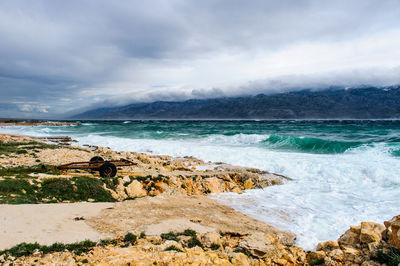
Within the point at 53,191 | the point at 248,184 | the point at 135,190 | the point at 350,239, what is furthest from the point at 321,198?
the point at 53,191

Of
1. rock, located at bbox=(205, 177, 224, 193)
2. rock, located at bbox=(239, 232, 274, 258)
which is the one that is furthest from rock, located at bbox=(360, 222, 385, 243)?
rock, located at bbox=(205, 177, 224, 193)

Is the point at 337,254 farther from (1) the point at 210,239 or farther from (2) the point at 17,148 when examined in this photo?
(2) the point at 17,148

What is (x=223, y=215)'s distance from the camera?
8156mm

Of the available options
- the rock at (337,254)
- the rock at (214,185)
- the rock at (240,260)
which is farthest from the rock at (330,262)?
the rock at (214,185)

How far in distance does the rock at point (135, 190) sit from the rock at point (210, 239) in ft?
15.4

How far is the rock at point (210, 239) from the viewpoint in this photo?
578 centimetres

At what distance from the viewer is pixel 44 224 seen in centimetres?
605

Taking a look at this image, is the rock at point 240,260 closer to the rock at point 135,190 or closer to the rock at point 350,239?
the rock at point 350,239

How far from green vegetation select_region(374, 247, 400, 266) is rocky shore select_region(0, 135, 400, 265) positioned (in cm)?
1

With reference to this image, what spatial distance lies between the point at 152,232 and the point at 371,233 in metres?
5.32

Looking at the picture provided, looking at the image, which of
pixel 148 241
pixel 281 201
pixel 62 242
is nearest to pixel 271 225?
pixel 281 201

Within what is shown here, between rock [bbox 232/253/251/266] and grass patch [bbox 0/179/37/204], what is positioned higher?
grass patch [bbox 0/179/37/204]

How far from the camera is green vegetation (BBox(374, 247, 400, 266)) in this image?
4.67m

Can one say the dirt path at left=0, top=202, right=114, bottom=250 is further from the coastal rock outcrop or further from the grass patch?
the coastal rock outcrop
